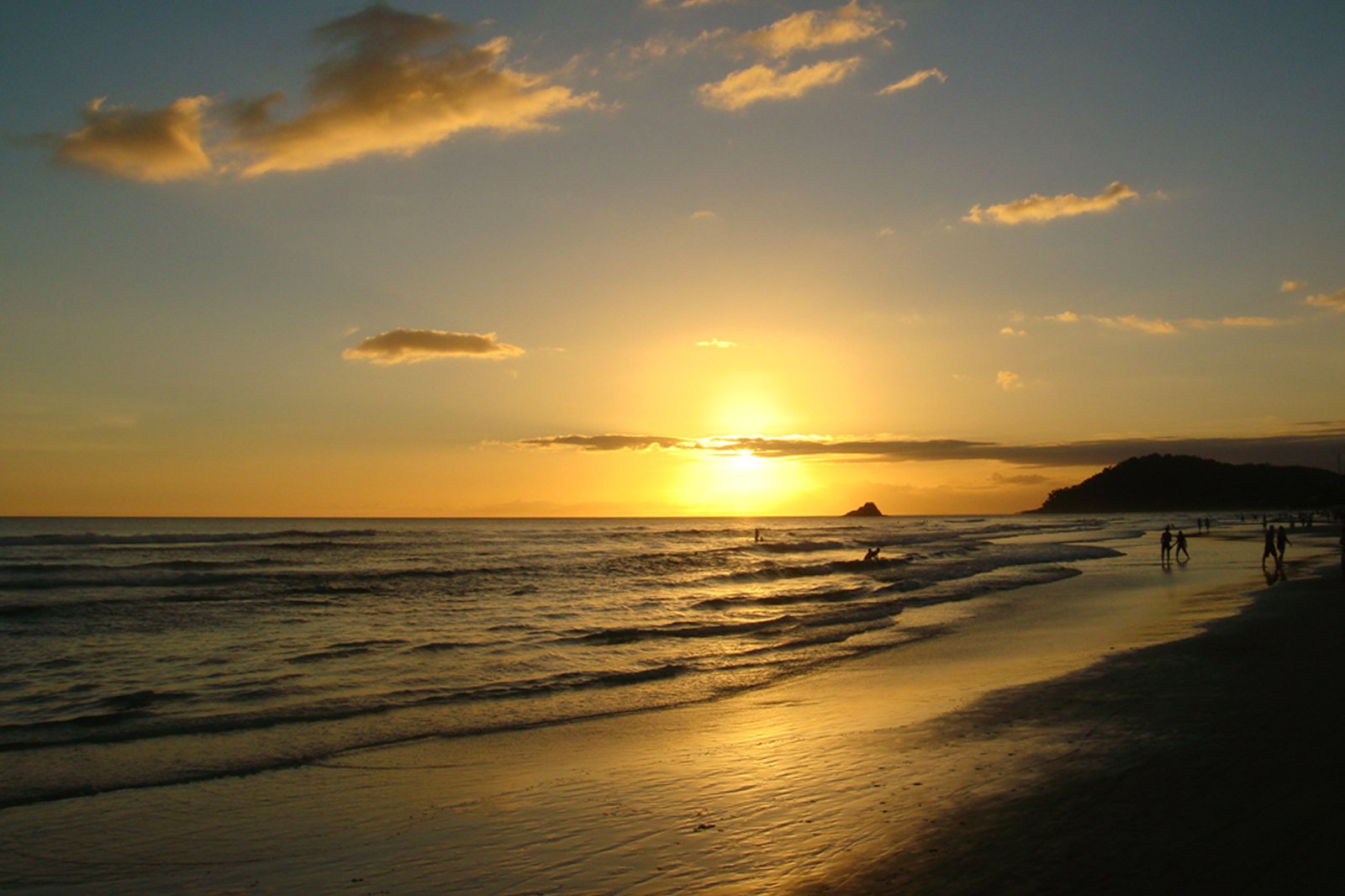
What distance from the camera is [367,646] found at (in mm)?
19359

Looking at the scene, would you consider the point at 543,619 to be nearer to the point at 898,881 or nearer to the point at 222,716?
the point at 222,716

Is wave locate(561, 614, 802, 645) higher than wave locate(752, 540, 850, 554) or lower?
higher

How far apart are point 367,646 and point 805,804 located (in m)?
14.2

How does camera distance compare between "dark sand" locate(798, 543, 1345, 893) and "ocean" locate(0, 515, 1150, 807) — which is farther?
"ocean" locate(0, 515, 1150, 807)

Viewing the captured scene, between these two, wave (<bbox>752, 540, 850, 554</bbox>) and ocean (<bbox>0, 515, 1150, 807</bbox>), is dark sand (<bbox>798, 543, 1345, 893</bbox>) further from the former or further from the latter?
wave (<bbox>752, 540, 850, 554</bbox>)

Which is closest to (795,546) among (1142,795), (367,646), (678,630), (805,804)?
(678,630)

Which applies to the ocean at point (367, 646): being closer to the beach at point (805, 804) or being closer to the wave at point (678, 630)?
the wave at point (678, 630)

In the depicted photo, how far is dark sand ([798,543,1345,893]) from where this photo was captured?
229 inches

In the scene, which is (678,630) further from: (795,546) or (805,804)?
(795,546)

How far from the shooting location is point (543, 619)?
24.3 meters

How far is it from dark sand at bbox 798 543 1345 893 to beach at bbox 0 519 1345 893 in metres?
0.03

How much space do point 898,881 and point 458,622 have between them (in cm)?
1938

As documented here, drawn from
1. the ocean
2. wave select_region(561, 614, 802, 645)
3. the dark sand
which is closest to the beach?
the dark sand

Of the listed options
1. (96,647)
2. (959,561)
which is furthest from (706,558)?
(96,647)
